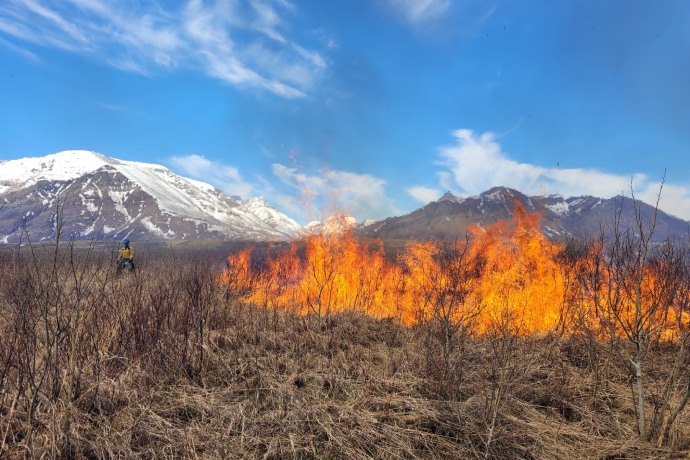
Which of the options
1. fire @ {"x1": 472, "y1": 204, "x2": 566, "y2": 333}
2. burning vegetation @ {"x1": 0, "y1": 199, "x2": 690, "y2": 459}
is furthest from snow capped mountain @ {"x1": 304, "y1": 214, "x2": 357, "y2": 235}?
burning vegetation @ {"x1": 0, "y1": 199, "x2": 690, "y2": 459}

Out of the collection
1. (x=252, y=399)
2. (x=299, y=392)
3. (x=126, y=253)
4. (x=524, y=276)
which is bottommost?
(x=252, y=399)

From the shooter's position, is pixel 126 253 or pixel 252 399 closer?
pixel 252 399

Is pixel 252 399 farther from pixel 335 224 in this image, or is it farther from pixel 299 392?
→ pixel 335 224

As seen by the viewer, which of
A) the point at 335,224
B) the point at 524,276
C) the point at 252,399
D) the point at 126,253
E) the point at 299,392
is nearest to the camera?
the point at 252,399

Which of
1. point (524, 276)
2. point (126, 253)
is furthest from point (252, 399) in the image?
point (524, 276)

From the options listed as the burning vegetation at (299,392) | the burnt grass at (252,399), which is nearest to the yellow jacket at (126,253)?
the burnt grass at (252,399)

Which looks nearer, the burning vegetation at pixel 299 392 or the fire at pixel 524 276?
the burning vegetation at pixel 299 392

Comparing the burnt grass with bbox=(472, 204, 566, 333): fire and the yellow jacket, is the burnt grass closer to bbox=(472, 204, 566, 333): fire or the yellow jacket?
bbox=(472, 204, 566, 333): fire

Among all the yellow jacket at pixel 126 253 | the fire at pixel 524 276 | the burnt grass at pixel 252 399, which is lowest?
the burnt grass at pixel 252 399

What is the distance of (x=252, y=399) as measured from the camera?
17.9ft

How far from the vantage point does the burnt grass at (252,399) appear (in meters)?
3.95

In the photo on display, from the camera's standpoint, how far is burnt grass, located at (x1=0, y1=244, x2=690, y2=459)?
3.95m

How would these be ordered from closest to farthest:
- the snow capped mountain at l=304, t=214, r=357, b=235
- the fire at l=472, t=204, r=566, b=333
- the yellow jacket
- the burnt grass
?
the burnt grass
the fire at l=472, t=204, r=566, b=333
the yellow jacket
the snow capped mountain at l=304, t=214, r=357, b=235

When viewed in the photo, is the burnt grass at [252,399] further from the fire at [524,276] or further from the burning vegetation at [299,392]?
the fire at [524,276]
